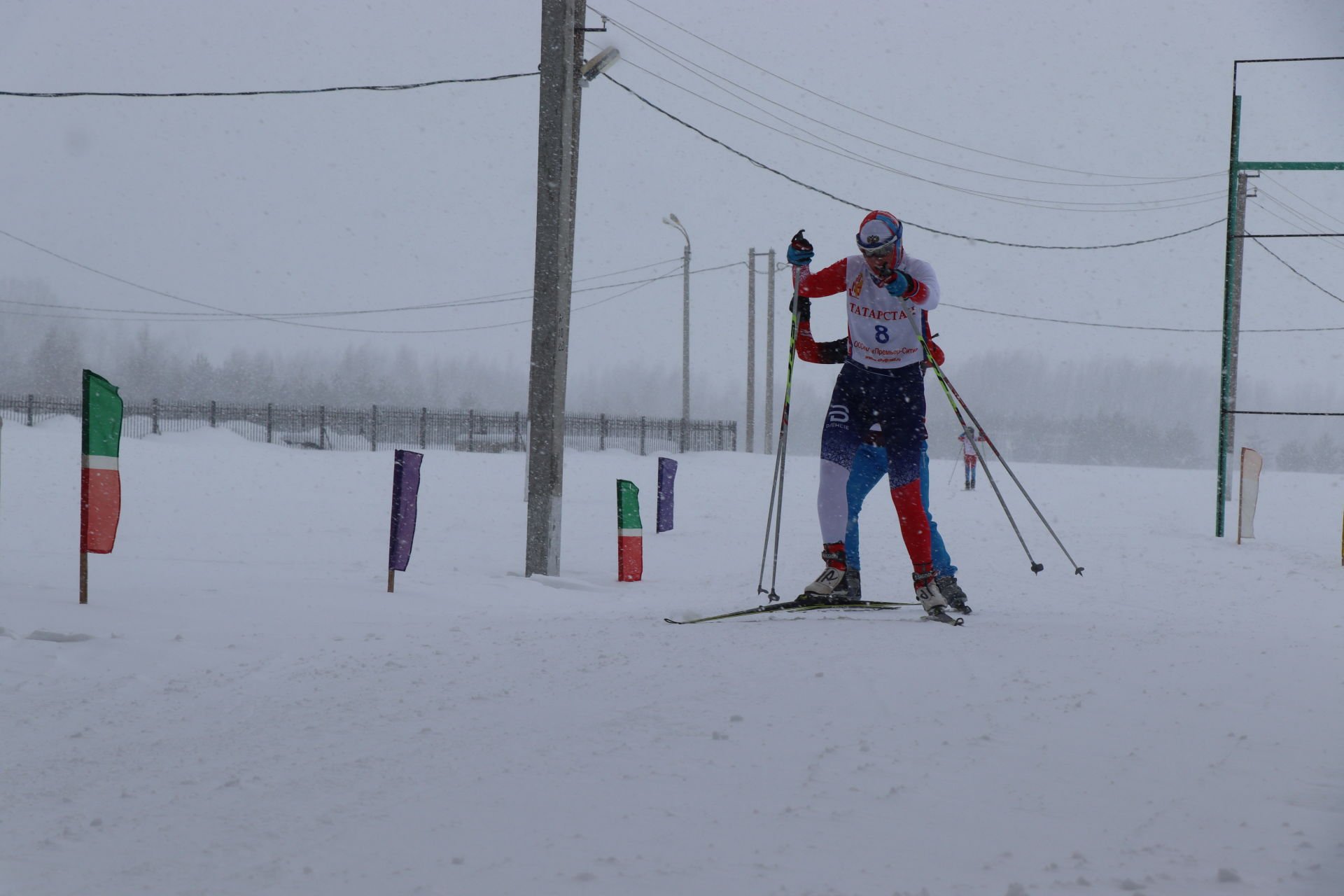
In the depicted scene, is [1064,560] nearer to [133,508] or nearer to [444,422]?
[133,508]

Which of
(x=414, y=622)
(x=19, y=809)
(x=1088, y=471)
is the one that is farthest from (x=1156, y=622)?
(x=1088, y=471)

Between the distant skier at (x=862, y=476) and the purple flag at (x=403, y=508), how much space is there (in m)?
2.73

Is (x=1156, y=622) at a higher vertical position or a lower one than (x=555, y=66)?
lower

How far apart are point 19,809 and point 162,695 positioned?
3.54ft

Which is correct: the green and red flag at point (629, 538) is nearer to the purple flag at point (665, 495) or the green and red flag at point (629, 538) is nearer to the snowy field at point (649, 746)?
the snowy field at point (649, 746)

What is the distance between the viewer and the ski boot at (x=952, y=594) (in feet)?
17.5

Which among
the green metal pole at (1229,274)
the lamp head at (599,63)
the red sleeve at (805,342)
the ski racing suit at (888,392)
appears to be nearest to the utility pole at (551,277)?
the lamp head at (599,63)

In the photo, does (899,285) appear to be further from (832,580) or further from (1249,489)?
(1249,489)

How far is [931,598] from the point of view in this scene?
16.6 feet

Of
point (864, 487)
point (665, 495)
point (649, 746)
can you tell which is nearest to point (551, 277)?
point (864, 487)

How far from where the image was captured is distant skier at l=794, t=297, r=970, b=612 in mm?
5359

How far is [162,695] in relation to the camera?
3.37m

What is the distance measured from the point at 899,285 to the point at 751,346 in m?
28.6

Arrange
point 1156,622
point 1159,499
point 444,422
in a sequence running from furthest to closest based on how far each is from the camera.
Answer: point 444,422
point 1159,499
point 1156,622
